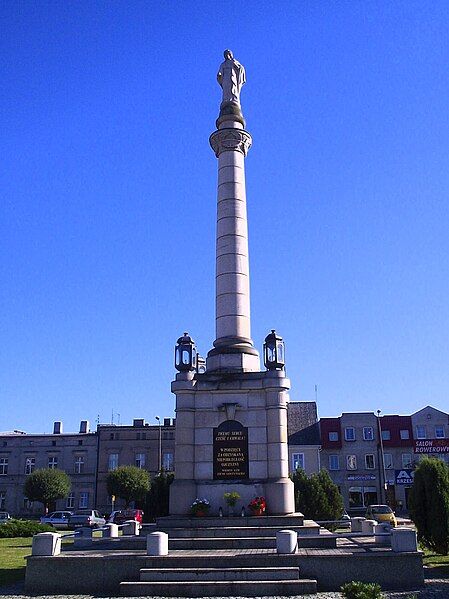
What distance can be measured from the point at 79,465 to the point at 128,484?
13.3 m

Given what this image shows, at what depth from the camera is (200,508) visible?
2100cm

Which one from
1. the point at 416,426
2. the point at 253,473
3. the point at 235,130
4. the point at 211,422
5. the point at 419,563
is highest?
the point at 235,130

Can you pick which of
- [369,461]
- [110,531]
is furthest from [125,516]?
[369,461]

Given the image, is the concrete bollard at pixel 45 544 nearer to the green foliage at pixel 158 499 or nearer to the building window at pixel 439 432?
the green foliage at pixel 158 499

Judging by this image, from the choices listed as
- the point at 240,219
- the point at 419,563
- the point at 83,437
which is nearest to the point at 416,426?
the point at 83,437

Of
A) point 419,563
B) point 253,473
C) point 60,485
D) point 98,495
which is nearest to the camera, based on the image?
point 419,563

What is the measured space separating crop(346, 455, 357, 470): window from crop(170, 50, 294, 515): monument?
40276 millimetres

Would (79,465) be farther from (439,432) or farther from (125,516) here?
(439,432)

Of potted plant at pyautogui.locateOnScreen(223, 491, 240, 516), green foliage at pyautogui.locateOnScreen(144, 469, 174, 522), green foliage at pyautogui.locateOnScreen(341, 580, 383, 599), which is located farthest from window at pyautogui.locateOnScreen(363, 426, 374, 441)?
green foliage at pyautogui.locateOnScreen(341, 580, 383, 599)

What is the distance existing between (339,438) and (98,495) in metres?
24.2

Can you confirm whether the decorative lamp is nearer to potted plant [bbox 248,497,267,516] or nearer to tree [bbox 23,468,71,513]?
potted plant [bbox 248,497,267,516]

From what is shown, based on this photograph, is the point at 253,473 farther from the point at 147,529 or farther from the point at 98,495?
the point at 98,495

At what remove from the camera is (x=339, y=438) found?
201ft

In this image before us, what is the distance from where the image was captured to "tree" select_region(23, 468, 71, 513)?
57.5 meters
